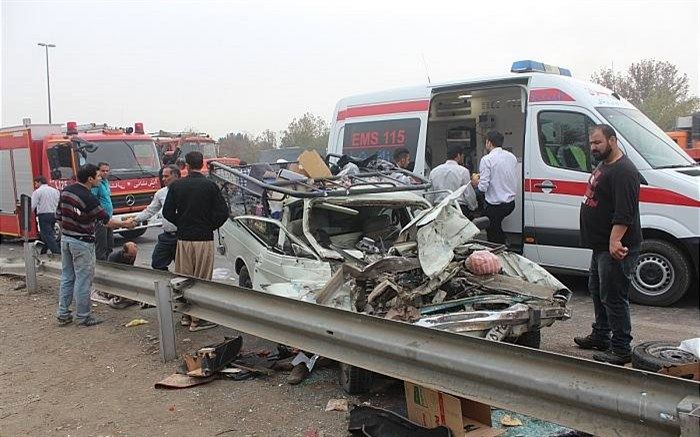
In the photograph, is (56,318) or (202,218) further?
(56,318)

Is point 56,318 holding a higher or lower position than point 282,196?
lower

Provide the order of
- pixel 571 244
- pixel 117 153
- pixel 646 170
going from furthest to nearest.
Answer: pixel 117 153 → pixel 571 244 → pixel 646 170

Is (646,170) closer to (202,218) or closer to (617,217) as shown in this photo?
(617,217)

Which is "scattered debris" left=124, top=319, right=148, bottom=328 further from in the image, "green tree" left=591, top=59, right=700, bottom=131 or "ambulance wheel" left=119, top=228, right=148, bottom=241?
"green tree" left=591, top=59, right=700, bottom=131

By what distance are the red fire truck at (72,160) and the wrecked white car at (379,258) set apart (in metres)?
6.57

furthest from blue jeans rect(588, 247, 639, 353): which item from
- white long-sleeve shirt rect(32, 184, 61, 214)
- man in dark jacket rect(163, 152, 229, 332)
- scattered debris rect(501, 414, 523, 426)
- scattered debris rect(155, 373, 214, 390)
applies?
white long-sleeve shirt rect(32, 184, 61, 214)

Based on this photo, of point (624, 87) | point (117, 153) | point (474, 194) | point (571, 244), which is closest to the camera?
point (571, 244)

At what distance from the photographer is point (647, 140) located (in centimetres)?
677

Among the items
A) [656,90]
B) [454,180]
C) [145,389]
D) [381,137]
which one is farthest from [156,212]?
[656,90]

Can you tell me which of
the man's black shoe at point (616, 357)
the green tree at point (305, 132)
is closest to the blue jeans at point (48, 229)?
the man's black shoe at point (616, 357)

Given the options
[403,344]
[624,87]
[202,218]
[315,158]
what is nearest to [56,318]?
[202,218]

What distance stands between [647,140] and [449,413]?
16.1 feet

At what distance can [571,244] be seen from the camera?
22.2 feet

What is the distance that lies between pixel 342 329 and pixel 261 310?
81cm
